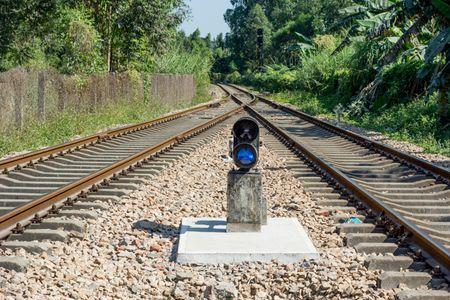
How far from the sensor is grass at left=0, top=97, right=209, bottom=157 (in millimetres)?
14094

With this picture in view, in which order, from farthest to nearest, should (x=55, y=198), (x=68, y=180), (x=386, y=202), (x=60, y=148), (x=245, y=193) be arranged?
(x=60, y=148) → (x=68, y=180) → (x=386, y=202) → (x=55, y=198) → (x=245, y=193)

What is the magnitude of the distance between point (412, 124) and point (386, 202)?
10972 millimetres

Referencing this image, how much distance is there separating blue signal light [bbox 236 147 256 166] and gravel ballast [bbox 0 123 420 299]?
3.19 feet

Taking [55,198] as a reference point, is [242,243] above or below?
below

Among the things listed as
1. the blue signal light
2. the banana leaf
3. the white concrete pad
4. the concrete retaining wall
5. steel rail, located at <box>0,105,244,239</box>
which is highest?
the banana leaf

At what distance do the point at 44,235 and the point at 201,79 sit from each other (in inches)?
1692

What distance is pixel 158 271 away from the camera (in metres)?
5.34

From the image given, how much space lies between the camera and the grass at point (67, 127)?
46.2 feet

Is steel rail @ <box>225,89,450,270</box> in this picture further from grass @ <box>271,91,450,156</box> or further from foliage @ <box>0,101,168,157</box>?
foliage @ <box>0,101,168,157</box>

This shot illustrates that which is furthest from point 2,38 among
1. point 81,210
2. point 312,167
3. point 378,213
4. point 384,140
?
point 378,213

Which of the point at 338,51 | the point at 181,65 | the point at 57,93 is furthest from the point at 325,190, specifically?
the point at 181,65

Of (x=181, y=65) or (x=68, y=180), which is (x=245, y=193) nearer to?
(x=68, y=180)

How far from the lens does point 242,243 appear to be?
19.4ft

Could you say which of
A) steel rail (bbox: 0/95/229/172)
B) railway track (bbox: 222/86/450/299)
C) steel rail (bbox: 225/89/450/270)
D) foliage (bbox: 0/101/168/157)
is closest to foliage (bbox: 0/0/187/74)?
foliage (bbox: 0/101/168/157)
